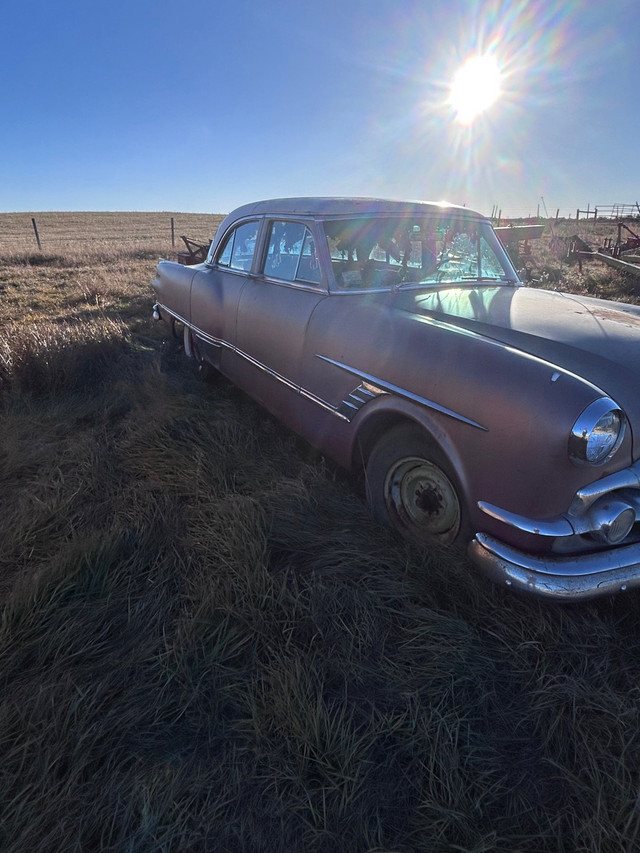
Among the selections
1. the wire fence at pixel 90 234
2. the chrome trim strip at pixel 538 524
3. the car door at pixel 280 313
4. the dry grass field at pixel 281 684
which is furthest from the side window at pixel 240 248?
the wire fence at pixel 90 234

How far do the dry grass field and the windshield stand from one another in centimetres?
122

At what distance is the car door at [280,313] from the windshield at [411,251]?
0.58 feet

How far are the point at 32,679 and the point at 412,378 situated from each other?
1757 mm

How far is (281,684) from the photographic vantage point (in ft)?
5.17

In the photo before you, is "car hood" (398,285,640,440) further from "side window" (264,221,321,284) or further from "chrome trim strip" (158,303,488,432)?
"side window" (264,221,321,284)

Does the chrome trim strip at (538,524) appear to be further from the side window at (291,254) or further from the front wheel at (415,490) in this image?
the side window at (291,254)

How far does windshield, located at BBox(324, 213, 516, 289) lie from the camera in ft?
9.48

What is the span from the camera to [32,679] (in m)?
1.65

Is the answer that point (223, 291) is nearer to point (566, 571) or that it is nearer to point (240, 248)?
point (240, 248)

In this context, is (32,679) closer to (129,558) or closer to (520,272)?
(129,558)

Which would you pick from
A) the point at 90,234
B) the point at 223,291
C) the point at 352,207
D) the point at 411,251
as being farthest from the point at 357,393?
the point at 90,234

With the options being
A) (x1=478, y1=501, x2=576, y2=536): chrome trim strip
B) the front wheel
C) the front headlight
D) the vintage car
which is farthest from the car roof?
(x1=478, y1=501, x2=576, y2=536): chrome trim strip

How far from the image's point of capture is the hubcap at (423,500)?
2.06 m

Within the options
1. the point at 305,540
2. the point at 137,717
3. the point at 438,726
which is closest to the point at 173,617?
the point at 137,717
